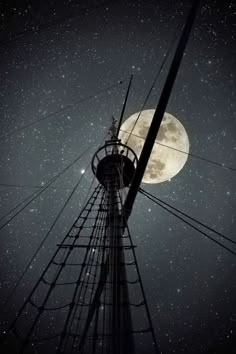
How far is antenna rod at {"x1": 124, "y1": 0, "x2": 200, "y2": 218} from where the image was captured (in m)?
6.23

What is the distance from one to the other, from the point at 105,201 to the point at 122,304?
330cm

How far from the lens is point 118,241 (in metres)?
5.41

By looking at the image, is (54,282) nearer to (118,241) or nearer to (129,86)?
(118,241)

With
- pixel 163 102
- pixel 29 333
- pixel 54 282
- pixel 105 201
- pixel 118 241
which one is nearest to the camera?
pixel 29 333

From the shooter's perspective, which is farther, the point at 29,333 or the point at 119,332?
the point at 119,332

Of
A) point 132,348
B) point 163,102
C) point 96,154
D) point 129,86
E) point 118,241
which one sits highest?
point 129,86

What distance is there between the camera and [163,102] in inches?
246

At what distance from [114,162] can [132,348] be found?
17.4 feet

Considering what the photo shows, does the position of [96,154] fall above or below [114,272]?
above

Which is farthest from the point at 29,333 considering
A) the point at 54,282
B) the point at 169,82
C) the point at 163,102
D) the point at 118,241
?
the point at 169,82

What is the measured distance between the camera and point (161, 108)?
621 cm

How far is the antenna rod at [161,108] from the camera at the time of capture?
20.4ft

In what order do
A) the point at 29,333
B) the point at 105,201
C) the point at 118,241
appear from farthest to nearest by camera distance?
the point at 105,201, the point at 118,241, the point at 29,333

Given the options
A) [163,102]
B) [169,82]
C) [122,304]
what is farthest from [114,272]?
[169,82]
